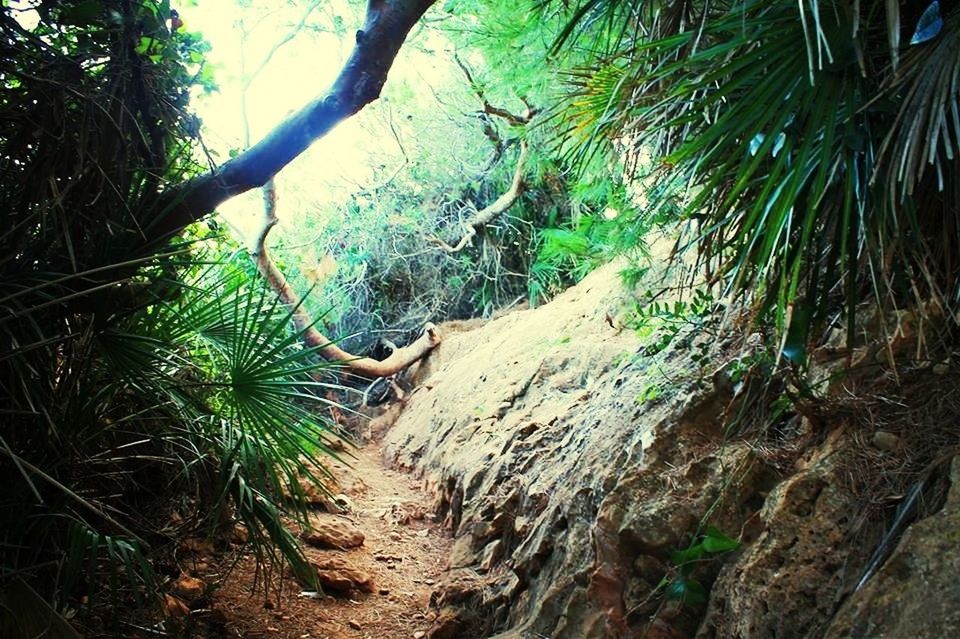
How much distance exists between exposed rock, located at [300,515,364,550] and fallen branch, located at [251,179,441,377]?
1.81 m

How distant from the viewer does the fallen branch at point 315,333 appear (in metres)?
6.69

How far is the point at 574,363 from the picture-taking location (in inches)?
203

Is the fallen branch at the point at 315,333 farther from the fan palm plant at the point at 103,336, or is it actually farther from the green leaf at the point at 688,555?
the green leaf at the point at 688,555

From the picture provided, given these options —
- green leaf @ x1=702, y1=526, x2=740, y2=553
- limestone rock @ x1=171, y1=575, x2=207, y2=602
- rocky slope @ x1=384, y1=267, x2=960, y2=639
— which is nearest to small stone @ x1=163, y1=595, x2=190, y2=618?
limestone rock @ x1=171, y1=575, x2=207, y2=602

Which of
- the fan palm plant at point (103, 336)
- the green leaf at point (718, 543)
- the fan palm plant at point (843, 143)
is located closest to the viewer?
the fan palm plant at point (843, 143)

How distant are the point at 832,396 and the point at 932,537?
24.4 inches

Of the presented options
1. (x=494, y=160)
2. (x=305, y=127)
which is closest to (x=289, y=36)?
(x=494, y=160)

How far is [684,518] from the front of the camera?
2430 mm

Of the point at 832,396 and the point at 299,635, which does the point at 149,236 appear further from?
the point at 832,396

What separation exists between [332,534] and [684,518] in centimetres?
277

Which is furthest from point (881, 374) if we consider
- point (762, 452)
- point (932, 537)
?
point (932, 537)

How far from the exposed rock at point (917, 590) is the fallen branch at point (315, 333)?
494cm

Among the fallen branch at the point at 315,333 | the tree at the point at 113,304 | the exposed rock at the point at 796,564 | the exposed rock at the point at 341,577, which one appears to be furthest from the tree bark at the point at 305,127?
the fallen branch at the point at 315,333

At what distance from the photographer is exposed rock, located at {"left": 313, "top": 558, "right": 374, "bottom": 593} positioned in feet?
12.8
